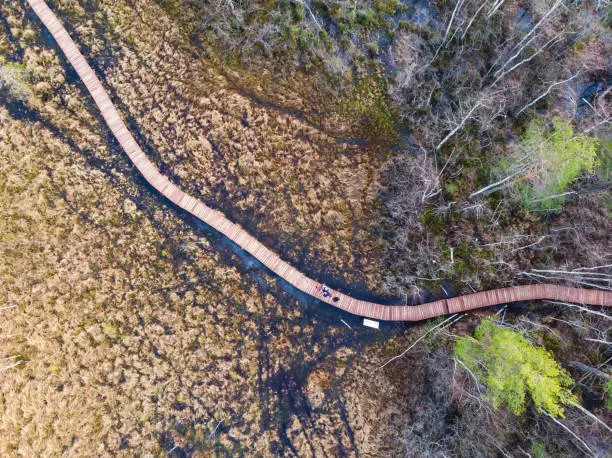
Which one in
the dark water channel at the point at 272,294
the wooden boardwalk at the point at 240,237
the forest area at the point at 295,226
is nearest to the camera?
the forest area at the point at 295,226

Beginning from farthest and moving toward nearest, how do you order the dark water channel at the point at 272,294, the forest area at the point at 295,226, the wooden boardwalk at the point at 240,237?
the wooden boardwalk at the point at 240,237 < the dark water channel at the point at 272,294 < the forest area at the point at 295,226

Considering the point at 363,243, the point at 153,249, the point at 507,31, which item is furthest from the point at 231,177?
the point at 507,31

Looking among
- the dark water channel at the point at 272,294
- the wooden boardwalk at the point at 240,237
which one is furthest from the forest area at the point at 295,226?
the wooden boardwalk at the point at 240,237

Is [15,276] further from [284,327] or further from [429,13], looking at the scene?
[429,13]

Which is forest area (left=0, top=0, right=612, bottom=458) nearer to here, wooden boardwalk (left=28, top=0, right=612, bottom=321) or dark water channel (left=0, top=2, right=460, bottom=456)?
dark water channel (left=0, top=2, right=460, bottom=456)

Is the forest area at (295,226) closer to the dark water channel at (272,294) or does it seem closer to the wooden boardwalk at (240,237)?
the dark water channel at (272,294)

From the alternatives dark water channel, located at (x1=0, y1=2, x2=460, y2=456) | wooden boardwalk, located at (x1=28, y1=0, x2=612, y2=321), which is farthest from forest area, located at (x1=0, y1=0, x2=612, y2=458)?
wooden boardwalk, located at (x1=28, y1=0, x2=612, y2=321)
